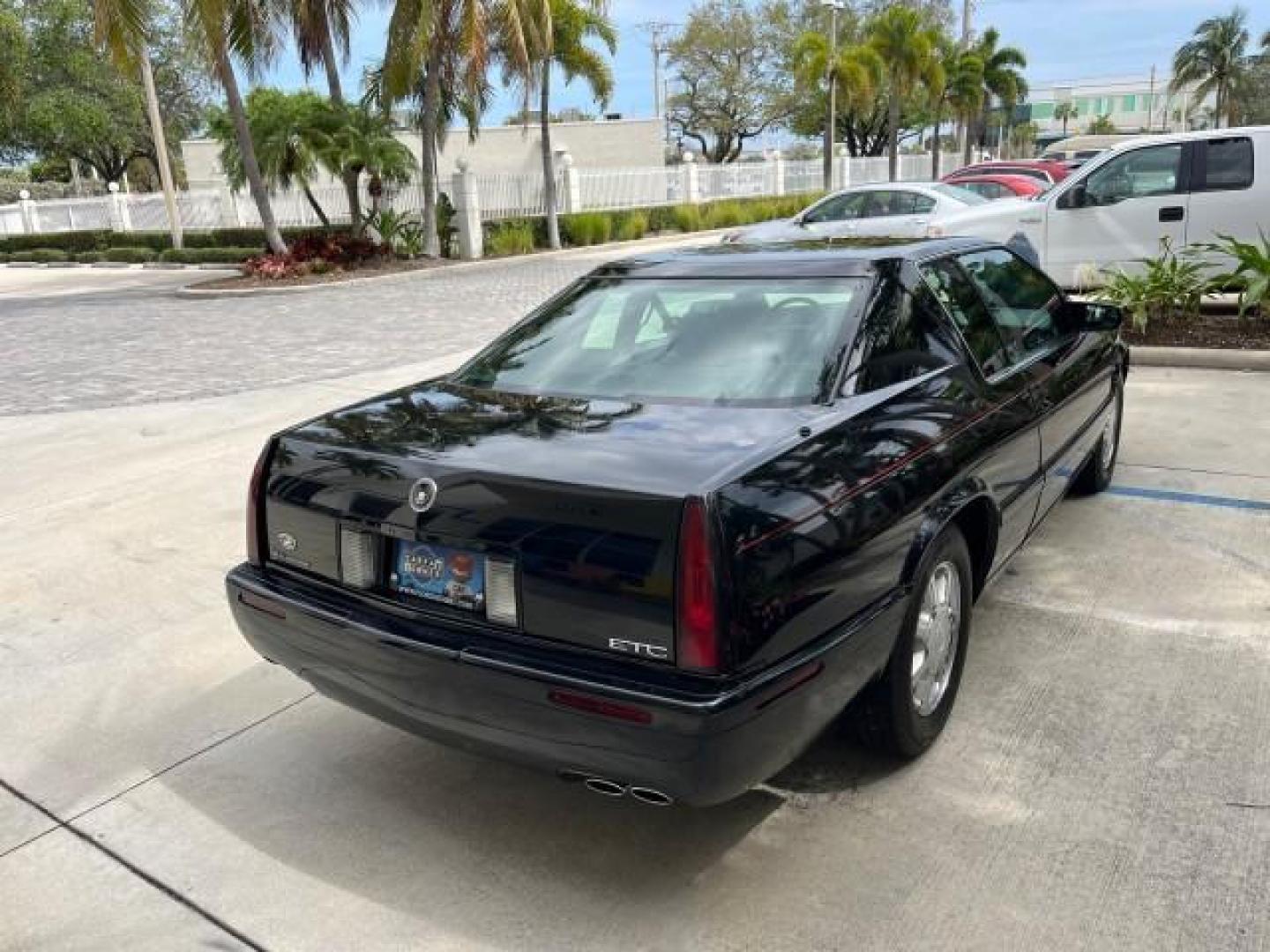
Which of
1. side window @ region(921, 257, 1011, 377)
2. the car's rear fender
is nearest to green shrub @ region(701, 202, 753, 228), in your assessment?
side window @ region(921, 257, 1011, 377)

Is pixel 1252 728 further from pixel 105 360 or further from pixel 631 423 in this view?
pixel 105 360

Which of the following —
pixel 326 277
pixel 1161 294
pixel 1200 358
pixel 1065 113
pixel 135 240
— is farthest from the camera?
pixel 1065 113

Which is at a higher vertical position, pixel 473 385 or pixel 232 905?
pixel 473 385

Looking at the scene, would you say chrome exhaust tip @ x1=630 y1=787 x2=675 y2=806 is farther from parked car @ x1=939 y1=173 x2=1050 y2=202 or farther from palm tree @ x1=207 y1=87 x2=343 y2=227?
palm tree @ x1=207 y1=87 x2=343 y2=227

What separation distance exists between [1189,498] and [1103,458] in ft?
1.59

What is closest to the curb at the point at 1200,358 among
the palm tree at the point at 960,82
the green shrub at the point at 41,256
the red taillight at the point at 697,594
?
the red taillight at the point at 697,594

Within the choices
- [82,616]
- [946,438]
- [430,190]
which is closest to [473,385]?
[946,438]

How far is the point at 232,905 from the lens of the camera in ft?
8.96

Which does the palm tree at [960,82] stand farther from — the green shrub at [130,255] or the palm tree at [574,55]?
A: the green shrub at [130,255]

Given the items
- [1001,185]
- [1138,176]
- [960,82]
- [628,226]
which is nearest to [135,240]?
[628,226]

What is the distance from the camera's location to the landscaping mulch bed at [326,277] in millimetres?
19156

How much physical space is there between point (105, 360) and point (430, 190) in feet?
39.3

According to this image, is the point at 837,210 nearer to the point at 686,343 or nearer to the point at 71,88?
the point at 686,343

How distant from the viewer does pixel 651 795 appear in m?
2.47
